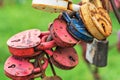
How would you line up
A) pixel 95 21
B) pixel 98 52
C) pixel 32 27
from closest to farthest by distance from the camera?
pixel 95 21
pixel 98 52
pixel 32 27

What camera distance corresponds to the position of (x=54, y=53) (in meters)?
1.02

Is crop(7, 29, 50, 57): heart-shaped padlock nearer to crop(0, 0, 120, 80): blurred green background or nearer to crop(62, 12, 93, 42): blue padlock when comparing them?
crop(62, 12, 93, 42): blue padlock

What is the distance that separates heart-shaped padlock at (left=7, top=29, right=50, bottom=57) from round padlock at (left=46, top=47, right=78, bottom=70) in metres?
0.03

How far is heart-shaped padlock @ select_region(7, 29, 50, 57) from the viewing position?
3.32 ft

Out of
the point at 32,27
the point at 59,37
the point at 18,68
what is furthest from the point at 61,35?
the point at 32,27

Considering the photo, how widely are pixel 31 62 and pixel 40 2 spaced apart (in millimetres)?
130

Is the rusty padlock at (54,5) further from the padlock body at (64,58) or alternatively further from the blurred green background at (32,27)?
the blurred green background at (32,27)

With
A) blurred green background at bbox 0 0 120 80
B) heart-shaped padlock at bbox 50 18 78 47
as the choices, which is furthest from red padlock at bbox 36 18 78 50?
blurred green background at bbox 0 0 120 80

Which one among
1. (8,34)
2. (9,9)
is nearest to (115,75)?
(8,34)

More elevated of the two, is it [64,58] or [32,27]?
[64,58]

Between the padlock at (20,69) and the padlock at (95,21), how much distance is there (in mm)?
132

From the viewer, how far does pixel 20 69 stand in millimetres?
1008

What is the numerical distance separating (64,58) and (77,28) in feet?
0.24

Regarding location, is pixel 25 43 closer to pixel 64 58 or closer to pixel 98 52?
pixel 64 58
